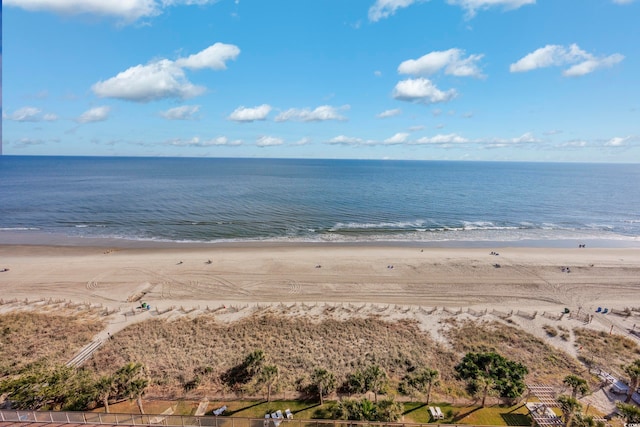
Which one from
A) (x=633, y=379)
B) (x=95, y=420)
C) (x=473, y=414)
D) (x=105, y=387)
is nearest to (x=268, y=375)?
(x=95, y=420)

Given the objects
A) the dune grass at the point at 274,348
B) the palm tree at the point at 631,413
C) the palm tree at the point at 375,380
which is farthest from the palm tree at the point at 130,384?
the palm tree at the point at 631,413

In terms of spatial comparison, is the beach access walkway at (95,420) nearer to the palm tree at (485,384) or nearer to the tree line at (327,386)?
the tree line at (327,386)

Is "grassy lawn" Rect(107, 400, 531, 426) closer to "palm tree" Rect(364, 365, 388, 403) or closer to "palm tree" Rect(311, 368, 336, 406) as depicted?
"palm tree" Rect(311, 368, 336, 406)

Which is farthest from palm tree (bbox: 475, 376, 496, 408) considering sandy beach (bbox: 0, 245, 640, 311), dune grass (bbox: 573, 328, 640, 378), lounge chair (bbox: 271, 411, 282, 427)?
sandy beach (bbox: 0, 245, 640, 311)

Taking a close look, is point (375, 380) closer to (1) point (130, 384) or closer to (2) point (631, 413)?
(2) point (631, 413)

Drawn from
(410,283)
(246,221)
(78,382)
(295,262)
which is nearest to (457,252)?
(410,283)

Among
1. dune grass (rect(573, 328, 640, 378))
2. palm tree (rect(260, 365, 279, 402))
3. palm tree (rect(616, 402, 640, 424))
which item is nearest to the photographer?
palm tree (rect(616, 402, 640, 424))

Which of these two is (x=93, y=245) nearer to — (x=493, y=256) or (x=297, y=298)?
(x=297, y=298)
